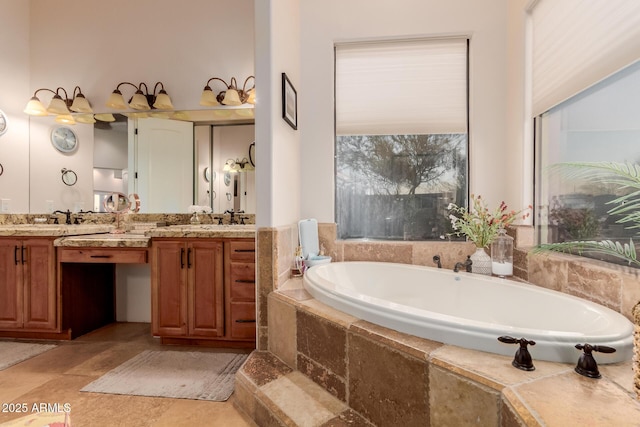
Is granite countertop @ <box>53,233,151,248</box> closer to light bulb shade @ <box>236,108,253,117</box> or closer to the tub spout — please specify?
light bulb shade @ <box>236,108,253,117</box>

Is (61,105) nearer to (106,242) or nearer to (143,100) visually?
(143,100)

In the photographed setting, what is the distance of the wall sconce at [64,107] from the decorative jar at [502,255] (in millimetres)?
3610

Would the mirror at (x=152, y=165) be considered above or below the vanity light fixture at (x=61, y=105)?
below

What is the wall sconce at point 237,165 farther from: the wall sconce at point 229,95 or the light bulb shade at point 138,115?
the light bulb shade at point 138,115

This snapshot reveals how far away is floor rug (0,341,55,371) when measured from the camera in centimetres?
211

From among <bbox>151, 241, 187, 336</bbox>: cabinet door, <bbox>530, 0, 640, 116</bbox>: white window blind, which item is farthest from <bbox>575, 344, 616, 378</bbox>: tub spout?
<bbox>151, 241, 187, 336</bbox>: cabinet door

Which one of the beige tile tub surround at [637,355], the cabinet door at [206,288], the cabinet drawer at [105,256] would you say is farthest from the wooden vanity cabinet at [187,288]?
the beige tile tub surround at [637,355]

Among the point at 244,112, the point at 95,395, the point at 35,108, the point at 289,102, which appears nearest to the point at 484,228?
the point at 289,102

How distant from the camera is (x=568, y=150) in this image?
1820 mm

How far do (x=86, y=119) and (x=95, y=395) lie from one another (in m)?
2.44

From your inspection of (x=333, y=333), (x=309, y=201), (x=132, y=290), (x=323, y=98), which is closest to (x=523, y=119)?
(x=323, y=98)

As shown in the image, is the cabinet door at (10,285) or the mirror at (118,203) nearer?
the cabinet door at (10,285)

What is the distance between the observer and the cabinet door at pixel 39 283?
239 centimetres

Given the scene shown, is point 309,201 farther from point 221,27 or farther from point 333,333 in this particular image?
point 221,27
